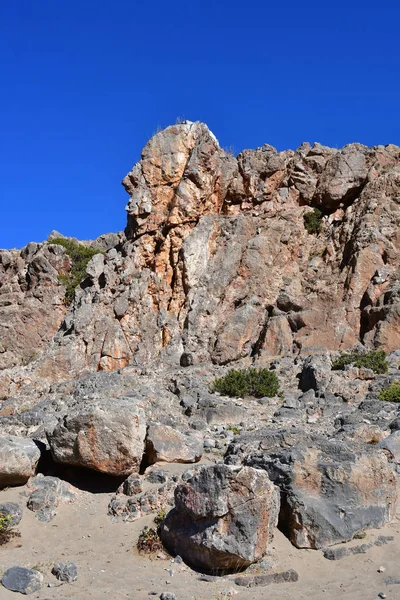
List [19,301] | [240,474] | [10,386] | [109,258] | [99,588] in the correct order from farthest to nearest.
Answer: [19,301] → [109,258] → [10,386] → [240,474] → [99,588]

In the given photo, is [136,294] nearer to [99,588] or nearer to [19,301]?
[19,301]

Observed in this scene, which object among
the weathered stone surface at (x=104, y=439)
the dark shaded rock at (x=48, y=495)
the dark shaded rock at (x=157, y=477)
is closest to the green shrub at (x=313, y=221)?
the weathered stone surface at (x=104, y=439)

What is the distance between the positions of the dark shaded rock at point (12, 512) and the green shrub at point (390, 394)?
10.9 metres

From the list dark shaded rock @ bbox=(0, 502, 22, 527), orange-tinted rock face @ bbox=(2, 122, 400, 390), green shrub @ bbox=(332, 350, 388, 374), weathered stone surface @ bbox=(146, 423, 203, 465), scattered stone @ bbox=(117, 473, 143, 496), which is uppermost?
orange-tinted rock face @ bbox=(2, 122, 400, 390)

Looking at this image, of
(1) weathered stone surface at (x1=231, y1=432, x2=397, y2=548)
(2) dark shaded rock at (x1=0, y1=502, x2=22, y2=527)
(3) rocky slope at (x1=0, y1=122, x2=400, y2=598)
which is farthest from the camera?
(2) dark shaded rock at (x1=0, y1=502, x2=22, y2=527)

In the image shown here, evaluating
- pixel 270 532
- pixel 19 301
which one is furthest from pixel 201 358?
pixel 270 532

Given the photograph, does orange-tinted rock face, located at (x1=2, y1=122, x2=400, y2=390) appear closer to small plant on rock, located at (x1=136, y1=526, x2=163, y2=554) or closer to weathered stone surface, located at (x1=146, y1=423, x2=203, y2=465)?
weathered stone surface, located at (x1=146, y1=423, x2=203, y2=465)

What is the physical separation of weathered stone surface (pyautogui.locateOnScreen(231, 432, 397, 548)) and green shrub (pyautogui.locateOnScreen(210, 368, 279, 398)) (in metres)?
8.69

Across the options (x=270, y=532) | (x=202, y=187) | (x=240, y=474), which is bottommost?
(x=270, y=532)

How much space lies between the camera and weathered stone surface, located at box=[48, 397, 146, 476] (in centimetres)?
999

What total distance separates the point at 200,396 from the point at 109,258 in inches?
456

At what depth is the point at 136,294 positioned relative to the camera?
24781 millimetres

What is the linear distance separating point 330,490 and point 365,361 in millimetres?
10970

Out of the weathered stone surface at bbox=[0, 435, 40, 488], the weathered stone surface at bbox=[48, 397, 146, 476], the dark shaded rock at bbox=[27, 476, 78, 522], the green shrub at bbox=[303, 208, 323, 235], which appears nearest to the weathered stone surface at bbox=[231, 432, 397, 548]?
the weathered stone surface at bbox=[48, 397, 146, 476]
